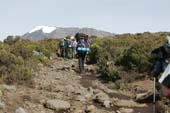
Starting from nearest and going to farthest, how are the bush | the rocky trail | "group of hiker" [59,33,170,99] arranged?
1. "group of hiker" [59,33,170,99]
2. the rocky trail
3. the bush

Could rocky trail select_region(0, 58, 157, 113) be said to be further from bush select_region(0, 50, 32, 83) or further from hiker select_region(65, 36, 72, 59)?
hiker select_region(65, 36, 72, 59)

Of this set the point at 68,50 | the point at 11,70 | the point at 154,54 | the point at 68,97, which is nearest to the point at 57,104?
the point at 68,97

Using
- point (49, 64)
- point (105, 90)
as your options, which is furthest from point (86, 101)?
point (49, 64)

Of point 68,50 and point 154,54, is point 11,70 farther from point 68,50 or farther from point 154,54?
point 68,50

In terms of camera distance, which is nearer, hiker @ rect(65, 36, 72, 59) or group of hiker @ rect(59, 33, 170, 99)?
group of hiker @ rect(59, 33, 170, 99)

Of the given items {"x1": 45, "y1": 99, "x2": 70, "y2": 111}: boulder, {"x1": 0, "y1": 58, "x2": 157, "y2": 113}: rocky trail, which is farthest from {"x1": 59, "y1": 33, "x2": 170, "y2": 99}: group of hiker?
{"x1": 45, "y1": 99, "x2": 70, "y2": 111}: boulder

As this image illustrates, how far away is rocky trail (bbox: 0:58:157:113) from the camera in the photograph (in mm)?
12703

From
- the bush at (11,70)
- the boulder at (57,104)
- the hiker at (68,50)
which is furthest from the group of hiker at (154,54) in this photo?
the bush at (11,70)

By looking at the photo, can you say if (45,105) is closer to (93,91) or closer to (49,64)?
(93,91)

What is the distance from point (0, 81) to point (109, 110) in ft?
12.1

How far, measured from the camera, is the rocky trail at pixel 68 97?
12.7 meters

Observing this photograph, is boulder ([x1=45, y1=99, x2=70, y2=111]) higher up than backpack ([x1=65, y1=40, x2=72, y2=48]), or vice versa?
backpack ([x1=65, y1=40, x2=72, y2=48])

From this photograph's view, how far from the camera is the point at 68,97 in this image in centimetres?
1428

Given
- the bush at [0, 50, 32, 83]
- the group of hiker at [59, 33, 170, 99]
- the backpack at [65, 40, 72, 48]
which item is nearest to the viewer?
the group of hiker at [59, 33, 170, 99]
